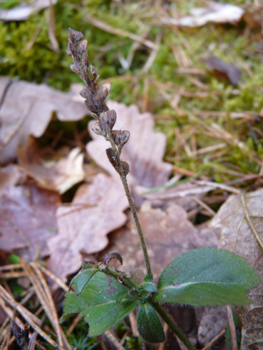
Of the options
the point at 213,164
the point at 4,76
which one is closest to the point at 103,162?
the point at 213,164

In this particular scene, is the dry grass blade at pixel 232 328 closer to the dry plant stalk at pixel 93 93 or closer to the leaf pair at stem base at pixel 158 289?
the leaf pair at stem base at pixel 158 289

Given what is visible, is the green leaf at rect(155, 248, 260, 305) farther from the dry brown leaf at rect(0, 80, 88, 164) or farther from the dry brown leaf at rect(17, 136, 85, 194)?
the dry brown leaf at rect(0, 80, 88, 164)

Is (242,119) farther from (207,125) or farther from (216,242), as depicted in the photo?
(216,242)

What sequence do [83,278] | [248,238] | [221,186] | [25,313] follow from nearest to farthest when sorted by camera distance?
[83,278] → [248,238] → [25,313] → [221,186]

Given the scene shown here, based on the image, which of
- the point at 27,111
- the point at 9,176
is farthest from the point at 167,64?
the point at 9,176

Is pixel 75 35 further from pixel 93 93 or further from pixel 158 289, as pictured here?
pixel 158 289
